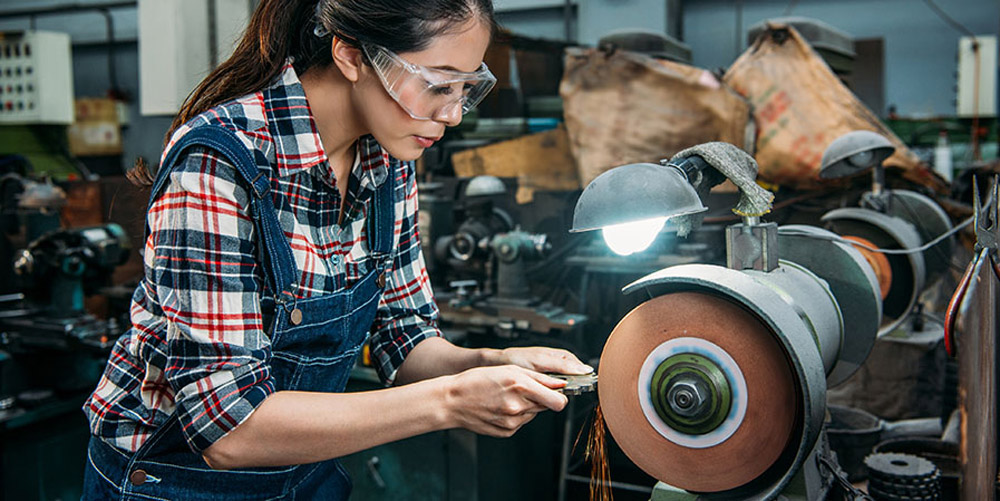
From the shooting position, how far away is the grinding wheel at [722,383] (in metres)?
0.82

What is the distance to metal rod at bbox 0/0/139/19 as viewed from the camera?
693 cm

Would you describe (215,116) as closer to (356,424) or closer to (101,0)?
(356,424)

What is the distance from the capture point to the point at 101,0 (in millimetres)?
6977

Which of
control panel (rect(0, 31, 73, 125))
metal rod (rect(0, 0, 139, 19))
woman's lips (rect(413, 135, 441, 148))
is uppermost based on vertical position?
metal rod (rect(0, 0, 139, 19))

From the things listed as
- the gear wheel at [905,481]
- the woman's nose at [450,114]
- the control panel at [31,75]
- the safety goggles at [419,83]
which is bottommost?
the gear wheel at [905,481]

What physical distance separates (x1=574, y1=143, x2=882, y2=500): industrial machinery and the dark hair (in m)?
0.30

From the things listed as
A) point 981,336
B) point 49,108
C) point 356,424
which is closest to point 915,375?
point 981,336

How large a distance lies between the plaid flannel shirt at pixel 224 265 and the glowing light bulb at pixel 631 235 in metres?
0.39

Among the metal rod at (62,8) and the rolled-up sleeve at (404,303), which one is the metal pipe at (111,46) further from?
the rolled-up sleeve at (404,303)

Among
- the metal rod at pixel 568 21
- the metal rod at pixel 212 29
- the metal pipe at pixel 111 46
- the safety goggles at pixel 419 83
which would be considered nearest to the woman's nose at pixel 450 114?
the safety goggles at pixel 419 83

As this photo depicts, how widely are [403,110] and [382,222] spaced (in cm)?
21

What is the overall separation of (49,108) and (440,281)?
3.17 meters

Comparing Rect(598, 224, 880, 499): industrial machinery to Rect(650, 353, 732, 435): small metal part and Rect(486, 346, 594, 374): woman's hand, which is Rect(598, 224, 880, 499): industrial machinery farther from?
Rect(486, 346, 594, 374): woman's hand

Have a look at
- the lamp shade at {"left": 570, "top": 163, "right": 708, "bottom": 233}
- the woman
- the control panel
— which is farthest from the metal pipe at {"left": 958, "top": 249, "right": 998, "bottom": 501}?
the control panel
